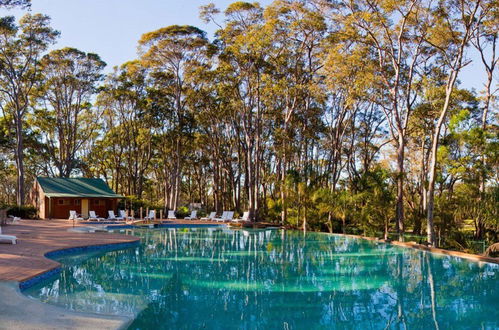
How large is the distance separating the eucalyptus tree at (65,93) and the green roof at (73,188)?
416 cm

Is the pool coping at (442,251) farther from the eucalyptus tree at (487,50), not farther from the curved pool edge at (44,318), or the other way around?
the curved pool edge at (44,318)

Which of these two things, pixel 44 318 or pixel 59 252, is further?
pixel 59 252

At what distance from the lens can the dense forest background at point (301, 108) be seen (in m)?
18.1

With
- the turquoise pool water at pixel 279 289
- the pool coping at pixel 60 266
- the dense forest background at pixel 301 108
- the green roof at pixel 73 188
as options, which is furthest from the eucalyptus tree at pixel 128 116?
the turquoise pool water at pixel 279 289

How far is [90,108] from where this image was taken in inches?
1523

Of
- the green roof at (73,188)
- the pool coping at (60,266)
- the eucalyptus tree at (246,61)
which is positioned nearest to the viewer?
the pool coping at (60,266)

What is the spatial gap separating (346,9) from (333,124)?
1293 cm

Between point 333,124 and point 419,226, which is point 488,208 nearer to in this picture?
point 419,226

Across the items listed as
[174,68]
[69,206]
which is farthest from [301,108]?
[69,206]

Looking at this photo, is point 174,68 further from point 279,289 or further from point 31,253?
point 279,289

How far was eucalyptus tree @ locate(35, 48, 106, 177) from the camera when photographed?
33.0 meters

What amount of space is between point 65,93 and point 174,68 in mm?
9309

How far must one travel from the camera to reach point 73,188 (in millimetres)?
30844

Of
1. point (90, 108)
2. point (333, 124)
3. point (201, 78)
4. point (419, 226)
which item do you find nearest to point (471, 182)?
point (419, 226)
